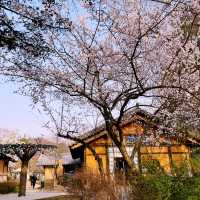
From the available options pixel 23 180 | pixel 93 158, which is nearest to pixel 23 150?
pixel 23 180

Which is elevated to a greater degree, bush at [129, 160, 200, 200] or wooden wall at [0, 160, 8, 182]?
wooden wall at [0, 160, 8, 182]

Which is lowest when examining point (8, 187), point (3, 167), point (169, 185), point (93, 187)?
point (169, 185)

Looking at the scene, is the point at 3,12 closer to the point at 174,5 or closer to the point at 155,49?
the point at 174,5

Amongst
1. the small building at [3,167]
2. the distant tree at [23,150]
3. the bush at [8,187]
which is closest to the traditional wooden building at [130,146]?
the distant tree at [23,150]

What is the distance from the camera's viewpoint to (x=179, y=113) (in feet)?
56.4

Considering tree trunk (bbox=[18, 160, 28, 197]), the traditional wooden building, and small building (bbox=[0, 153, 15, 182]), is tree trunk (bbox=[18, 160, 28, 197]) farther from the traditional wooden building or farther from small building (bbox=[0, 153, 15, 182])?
small building (bbox=[0, 153, 15, 182])

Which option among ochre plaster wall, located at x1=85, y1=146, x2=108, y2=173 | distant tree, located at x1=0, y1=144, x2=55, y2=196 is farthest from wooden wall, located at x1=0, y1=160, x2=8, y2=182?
ochre plaster wall, located at x1=85, y1=146, x2=108, y2=173

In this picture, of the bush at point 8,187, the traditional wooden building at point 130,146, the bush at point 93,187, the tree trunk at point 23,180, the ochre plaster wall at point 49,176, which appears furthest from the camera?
the ochre plaster wall at point 49,176

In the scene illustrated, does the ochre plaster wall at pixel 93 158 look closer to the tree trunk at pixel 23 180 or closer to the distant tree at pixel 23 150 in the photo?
the distant tree at pixel 23 150

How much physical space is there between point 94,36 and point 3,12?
226 inches

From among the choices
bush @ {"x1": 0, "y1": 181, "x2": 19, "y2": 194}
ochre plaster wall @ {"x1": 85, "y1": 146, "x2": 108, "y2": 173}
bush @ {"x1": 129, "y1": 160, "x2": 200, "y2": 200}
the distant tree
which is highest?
the distant tree

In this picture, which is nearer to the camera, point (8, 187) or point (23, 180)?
point (23, 180)

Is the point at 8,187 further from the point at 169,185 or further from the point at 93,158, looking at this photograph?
the point at 169,185

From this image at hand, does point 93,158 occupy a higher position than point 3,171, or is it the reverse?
point 3,171
